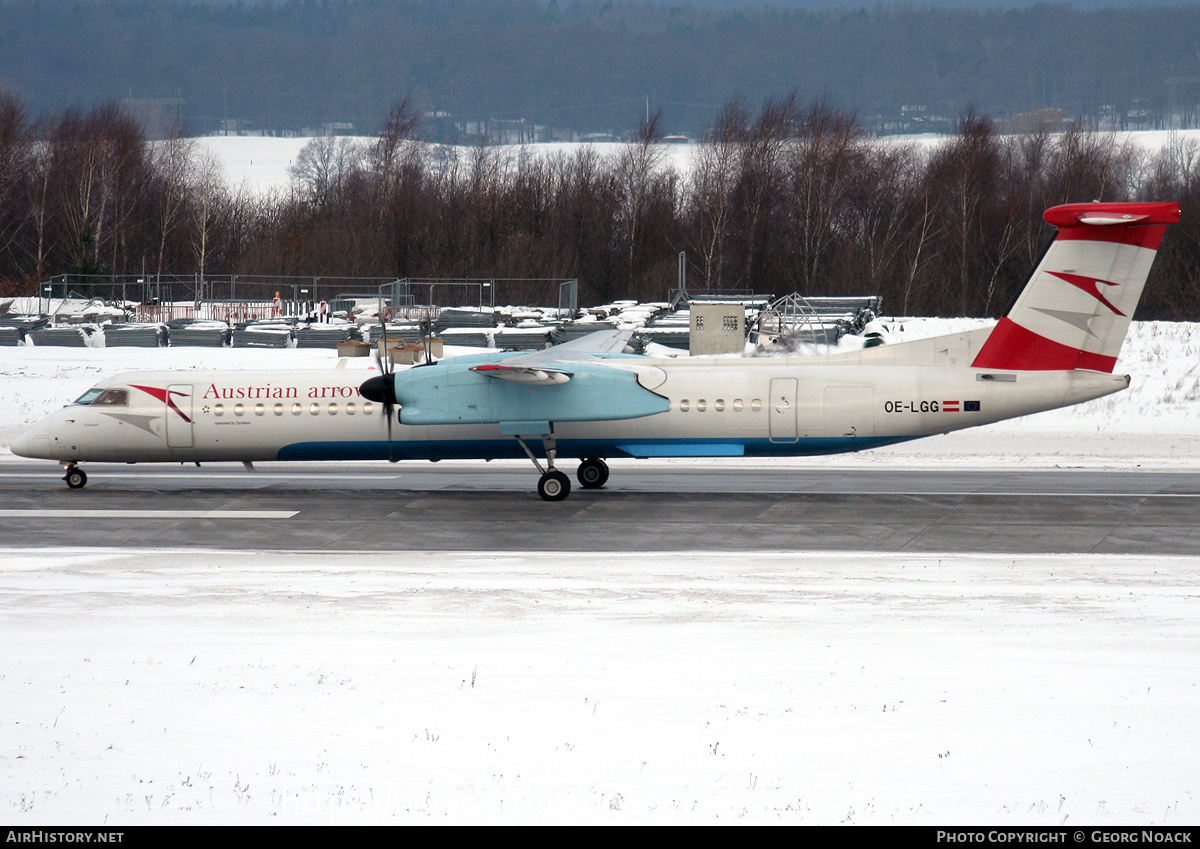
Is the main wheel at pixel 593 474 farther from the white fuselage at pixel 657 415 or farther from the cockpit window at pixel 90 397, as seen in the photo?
the cockpit window at pixel 90 397

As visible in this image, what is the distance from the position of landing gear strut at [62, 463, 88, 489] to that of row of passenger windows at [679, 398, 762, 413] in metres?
13.4

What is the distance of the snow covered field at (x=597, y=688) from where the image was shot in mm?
7957

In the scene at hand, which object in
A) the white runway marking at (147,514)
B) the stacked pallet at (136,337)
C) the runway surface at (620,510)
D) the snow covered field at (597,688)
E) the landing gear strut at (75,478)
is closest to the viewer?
the snow covered field at (597,688)

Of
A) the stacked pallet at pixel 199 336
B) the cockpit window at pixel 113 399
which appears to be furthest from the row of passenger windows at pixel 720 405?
the stacked pallet at pixel 199 336

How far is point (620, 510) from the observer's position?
21500 millimetres

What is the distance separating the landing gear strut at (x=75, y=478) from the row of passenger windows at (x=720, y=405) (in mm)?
13378

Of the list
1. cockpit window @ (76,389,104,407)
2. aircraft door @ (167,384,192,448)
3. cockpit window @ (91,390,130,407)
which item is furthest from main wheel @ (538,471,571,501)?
cockpit window @ (76,389,104,407)

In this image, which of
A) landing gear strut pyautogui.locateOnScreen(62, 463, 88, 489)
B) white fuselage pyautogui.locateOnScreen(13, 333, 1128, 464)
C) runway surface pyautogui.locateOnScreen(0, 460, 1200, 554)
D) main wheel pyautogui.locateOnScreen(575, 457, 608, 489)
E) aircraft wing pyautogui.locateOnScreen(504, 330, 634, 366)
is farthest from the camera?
landing gear strut pyautogui.locateOnScreen(62, 463, 88, 489)

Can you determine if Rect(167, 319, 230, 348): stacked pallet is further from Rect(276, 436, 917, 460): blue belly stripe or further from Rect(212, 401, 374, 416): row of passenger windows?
Rect(276, 436, 917, 460): blue belly stripe

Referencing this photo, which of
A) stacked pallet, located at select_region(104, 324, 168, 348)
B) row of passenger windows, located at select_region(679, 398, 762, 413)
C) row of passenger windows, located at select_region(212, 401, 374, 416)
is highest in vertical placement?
stacked pallet, located at select_region(104, 324, 168, 348)

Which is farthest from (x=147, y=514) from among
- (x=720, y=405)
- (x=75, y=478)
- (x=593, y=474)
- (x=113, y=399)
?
(x=720, y=405)

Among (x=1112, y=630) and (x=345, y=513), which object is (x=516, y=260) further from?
(x=1112, y=630)

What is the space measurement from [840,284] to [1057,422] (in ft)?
109

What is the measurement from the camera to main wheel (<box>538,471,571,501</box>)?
73.3ft
